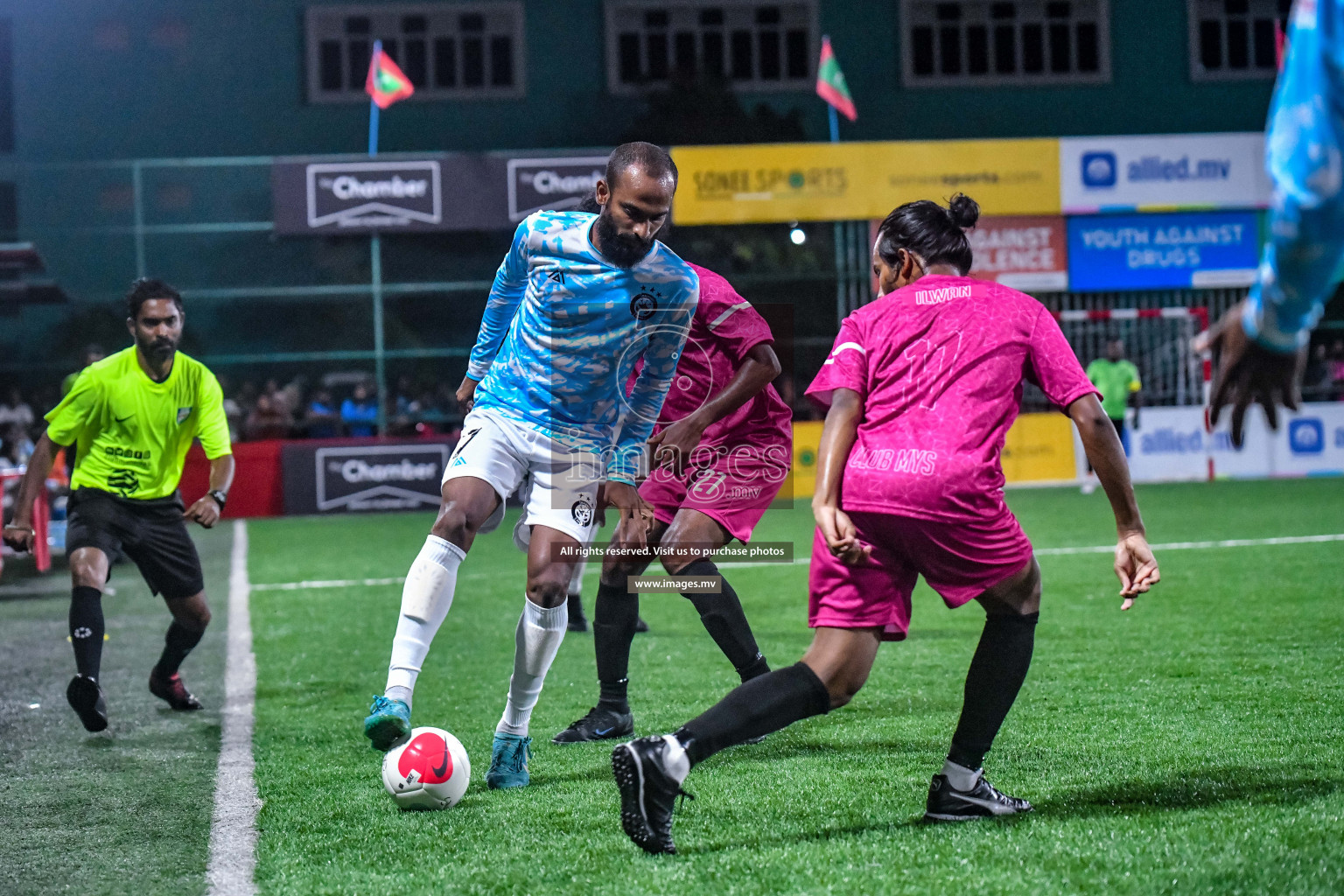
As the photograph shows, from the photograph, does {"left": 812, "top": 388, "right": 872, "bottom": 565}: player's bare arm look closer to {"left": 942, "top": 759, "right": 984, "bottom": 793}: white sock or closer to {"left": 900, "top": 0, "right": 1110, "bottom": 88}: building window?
{"left": 942, "top": 759, "right": 984, "bottom": 793}: white sock

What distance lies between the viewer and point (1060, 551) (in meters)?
11.9

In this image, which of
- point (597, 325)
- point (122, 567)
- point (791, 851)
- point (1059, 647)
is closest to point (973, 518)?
point (791, 851)

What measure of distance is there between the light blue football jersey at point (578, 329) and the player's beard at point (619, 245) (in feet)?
0.08

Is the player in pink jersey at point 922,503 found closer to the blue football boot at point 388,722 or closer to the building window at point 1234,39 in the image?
the blue football boot at point 388,722

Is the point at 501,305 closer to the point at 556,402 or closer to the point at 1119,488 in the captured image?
the point at 556,402

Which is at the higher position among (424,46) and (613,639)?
(424,46)

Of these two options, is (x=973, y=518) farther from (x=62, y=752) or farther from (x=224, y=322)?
(x=224, y=322)

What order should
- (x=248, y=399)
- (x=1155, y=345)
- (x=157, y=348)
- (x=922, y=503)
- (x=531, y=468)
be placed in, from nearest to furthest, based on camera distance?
(x=922, y=503) → (x=531, y=468) → (x=157, y=348) → (x=1155, y=345) → (x=248, y=399)

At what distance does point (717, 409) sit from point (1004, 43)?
25462 mm

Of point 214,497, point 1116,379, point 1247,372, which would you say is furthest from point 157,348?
point 1116,379

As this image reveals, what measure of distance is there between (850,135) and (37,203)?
53.3 ft

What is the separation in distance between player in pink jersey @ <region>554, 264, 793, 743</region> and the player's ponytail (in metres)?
1.46

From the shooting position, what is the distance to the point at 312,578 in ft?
39.2

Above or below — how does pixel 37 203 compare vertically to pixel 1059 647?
above
